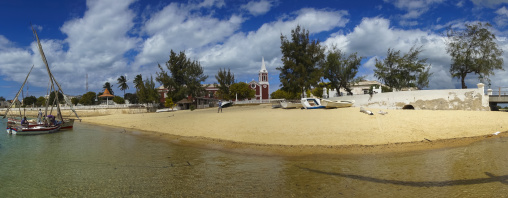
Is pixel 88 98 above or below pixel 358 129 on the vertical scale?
above

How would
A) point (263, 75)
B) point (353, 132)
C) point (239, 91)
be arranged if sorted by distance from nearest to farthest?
point (353, 132) < point (239, 91) < point (263, 75)

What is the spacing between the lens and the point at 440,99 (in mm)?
28797

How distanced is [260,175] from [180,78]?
61050 mm

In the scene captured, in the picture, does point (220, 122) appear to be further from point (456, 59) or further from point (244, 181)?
point (456, 59)

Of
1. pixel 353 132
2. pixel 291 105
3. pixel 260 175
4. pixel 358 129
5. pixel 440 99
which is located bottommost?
pixel 260 175

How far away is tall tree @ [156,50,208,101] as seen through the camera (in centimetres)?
6488

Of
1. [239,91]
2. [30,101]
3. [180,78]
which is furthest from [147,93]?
[30,101]

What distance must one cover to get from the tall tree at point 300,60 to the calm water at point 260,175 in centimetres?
3047

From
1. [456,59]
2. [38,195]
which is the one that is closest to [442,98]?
[456,59]

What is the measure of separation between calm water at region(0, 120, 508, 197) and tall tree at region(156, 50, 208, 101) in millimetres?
51836

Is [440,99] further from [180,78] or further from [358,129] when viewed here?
[180,78]

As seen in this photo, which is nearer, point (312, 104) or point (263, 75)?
point (312, 104)

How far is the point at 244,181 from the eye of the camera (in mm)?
8789

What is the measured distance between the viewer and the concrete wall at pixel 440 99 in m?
27.2
